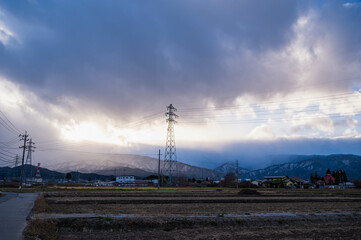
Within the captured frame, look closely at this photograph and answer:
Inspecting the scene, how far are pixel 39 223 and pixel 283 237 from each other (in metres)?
16.5

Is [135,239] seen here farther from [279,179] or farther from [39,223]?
[279,179]

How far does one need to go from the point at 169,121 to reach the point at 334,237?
221 feet

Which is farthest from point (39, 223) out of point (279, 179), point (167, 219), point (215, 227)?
point (279, 179)

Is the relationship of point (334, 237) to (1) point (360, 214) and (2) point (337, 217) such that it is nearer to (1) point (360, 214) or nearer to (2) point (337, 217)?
(2) point (337, 217)

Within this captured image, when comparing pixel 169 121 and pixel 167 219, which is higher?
pixel 169 121

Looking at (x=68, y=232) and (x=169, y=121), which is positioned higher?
(x=169, y=121)

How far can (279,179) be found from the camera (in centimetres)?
16738

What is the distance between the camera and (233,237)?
1775cm

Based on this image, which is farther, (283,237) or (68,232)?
(68,232)

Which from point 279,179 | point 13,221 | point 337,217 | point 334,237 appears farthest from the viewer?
point 279,179

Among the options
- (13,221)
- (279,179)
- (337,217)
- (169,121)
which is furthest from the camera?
(279,179)

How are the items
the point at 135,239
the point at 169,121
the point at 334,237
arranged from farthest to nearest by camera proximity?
the point at 169,121
the point at 334,237
the point at 135,239

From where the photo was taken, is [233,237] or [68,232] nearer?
[233,237]

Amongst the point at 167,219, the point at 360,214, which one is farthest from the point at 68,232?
the point at 360,214
